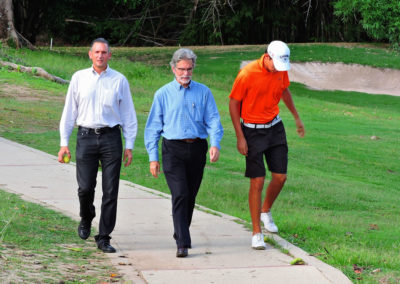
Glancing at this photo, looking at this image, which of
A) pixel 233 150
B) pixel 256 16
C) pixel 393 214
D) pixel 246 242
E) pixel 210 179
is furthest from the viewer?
pixel 256 16

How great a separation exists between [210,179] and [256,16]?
37.9 meters

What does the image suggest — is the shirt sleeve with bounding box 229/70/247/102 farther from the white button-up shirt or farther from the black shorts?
the white button-up shirt

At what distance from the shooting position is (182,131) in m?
6.70

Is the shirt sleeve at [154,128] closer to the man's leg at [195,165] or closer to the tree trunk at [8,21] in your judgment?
the man's leg at [195,165]

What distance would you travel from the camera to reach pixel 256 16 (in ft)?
159

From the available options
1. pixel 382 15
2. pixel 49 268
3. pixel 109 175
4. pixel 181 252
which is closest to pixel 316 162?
pixel 181 252

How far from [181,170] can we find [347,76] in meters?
30.7

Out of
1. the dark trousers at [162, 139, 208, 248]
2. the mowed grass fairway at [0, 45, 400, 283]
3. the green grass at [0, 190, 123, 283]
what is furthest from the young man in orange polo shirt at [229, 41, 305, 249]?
the green grass at [0, 190, 123, 283]

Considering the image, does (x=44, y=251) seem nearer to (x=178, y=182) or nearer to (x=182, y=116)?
(x=178, y=182)

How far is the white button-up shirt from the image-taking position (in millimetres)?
6703

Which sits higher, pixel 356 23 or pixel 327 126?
pixel 356 23

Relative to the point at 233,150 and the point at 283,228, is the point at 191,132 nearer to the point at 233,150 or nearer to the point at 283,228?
the point at 283,228

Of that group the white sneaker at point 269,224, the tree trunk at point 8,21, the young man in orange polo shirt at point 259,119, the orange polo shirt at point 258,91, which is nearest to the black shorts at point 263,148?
the young man in orange polo shirt at point 259,119

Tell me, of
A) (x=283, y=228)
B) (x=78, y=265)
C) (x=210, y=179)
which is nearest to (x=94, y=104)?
(x=78, y=265)
